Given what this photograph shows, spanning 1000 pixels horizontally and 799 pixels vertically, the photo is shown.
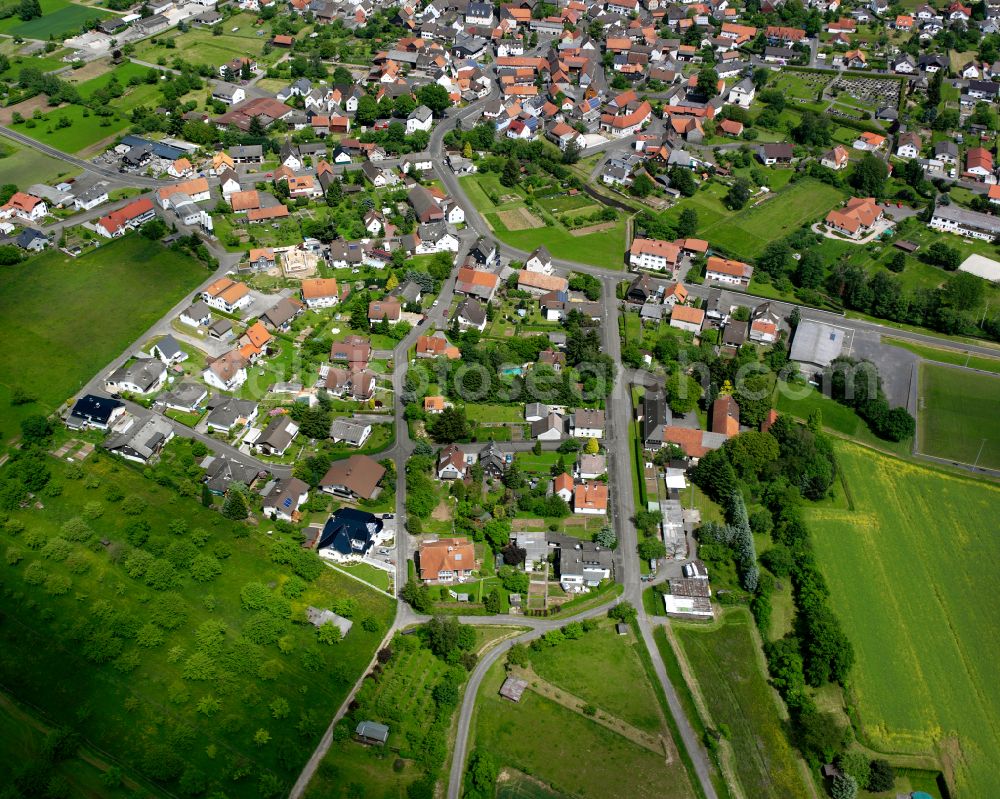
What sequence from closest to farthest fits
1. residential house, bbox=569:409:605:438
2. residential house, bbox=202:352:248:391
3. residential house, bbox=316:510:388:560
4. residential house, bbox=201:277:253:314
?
1. residential house, bbox=316:510:388:560
2. residential house, bbox=569:409:605:438
3. residential house, bbox=202:352:248:391
4. residential house, bbox=201:277:253:314

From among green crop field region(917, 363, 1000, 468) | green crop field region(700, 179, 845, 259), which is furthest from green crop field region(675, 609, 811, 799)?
green crop field region(700, 179, 845, 259)

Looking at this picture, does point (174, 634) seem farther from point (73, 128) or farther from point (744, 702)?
point (73, 128)

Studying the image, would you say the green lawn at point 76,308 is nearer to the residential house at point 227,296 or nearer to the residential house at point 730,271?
the residential house at point 227,296

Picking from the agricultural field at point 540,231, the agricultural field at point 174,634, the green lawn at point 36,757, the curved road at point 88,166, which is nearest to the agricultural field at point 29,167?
the curved road at point 88,166

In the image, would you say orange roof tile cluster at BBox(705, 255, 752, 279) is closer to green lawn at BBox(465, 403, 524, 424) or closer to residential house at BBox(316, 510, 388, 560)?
green lawn at BBox(465, 403, 524, 424)

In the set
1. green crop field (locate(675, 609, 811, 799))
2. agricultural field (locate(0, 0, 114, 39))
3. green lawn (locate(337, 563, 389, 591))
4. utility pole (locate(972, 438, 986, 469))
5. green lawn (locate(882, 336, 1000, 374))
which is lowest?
green crop field (locate(675, 609, 811, 799))

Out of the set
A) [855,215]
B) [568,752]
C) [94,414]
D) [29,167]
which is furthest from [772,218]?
[29,167]

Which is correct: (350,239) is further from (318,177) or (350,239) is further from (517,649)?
(517,649)
